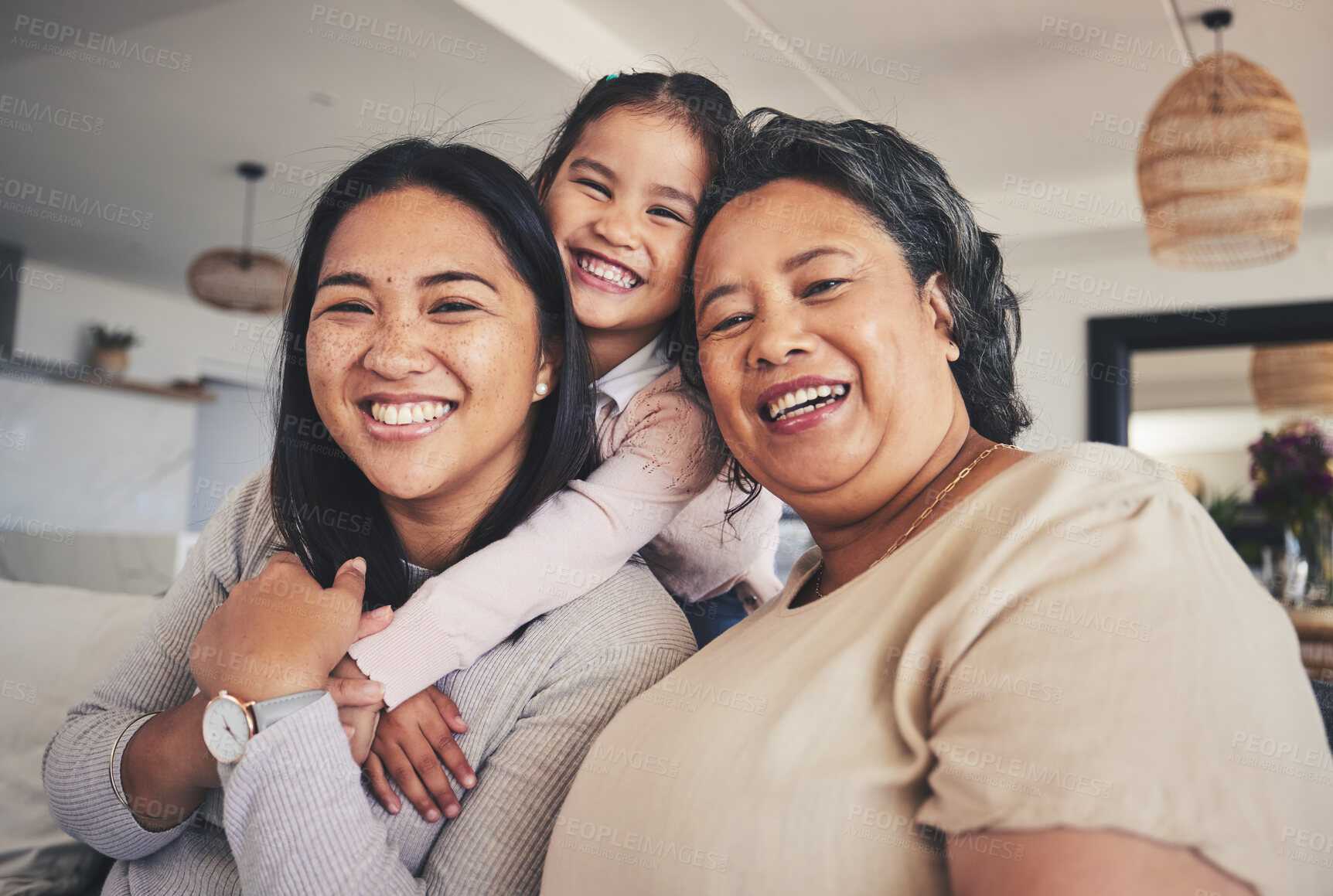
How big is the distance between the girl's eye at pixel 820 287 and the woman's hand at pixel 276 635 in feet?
2.21

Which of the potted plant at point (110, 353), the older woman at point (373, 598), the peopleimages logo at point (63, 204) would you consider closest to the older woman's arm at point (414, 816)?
the older woman at point (373, 598)

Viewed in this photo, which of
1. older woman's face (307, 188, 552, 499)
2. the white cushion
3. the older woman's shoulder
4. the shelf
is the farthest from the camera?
the shelf

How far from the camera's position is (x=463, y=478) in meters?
1.31

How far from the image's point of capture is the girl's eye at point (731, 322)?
117 cm

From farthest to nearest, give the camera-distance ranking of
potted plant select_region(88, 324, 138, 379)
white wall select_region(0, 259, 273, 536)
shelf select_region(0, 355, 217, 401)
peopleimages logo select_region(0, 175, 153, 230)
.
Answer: potted plant select_region(88, 324, 138, 379) < white wall select_region(0, 259, 273, 536) < shelf select_region(0, 355, 217, 401) < peopleimages logo select_region(0, 175, 153, 230)

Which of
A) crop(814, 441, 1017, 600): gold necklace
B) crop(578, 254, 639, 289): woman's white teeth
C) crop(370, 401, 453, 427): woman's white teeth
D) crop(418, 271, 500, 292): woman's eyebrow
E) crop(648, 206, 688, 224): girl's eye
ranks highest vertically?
crop(648, 206, 688, 224): girl's eye

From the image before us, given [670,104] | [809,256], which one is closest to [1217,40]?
[670,104]

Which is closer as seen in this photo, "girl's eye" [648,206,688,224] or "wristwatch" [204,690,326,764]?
"wristwatch" [204,690,326,764]

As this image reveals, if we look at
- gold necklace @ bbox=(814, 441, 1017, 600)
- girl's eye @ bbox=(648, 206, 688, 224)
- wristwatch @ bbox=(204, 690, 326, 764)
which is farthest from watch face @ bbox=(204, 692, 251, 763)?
girl's eye @ bbox=(648, 206, 688, 224)

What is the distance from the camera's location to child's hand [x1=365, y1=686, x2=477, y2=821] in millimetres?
1096

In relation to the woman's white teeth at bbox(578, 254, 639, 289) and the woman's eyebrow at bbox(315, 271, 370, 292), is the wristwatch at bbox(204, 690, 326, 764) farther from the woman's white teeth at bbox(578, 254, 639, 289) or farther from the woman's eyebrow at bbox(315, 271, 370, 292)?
the woman's white teeth at bbox(578, 254, 639, 289)

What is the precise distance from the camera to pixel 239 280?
475cm

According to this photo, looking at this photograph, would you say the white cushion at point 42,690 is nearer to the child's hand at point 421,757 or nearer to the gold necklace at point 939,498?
the child's hand at point 421,757

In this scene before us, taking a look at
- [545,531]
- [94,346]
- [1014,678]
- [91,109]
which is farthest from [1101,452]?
[94,346]
